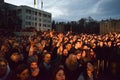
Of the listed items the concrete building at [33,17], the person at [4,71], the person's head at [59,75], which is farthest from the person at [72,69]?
the concrete building at [33,17]

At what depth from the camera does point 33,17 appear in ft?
359

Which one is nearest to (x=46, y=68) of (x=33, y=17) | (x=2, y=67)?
(x=2, y=67)

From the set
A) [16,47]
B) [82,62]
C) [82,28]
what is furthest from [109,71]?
[82,28]

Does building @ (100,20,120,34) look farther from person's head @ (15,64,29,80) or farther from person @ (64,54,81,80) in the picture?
person's head @ (15,64,29,80)

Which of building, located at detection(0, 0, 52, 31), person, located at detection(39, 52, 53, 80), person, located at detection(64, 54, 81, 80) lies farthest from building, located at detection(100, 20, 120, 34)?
person, located at detection(64, 54, 81, 80)

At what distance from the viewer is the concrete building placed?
101000 mm

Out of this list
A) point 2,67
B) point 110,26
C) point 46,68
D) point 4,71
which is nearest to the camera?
point 2,67

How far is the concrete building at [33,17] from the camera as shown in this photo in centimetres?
10100

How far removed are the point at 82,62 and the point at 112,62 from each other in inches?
116

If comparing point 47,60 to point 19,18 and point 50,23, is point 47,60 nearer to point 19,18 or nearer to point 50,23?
point 19,18

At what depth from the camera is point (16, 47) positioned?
8.46 metres

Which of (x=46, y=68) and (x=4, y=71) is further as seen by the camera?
(x=46, y=68)

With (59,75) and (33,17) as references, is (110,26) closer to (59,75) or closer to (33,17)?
(59,75)

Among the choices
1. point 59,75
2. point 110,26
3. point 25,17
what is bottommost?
point 59,75
